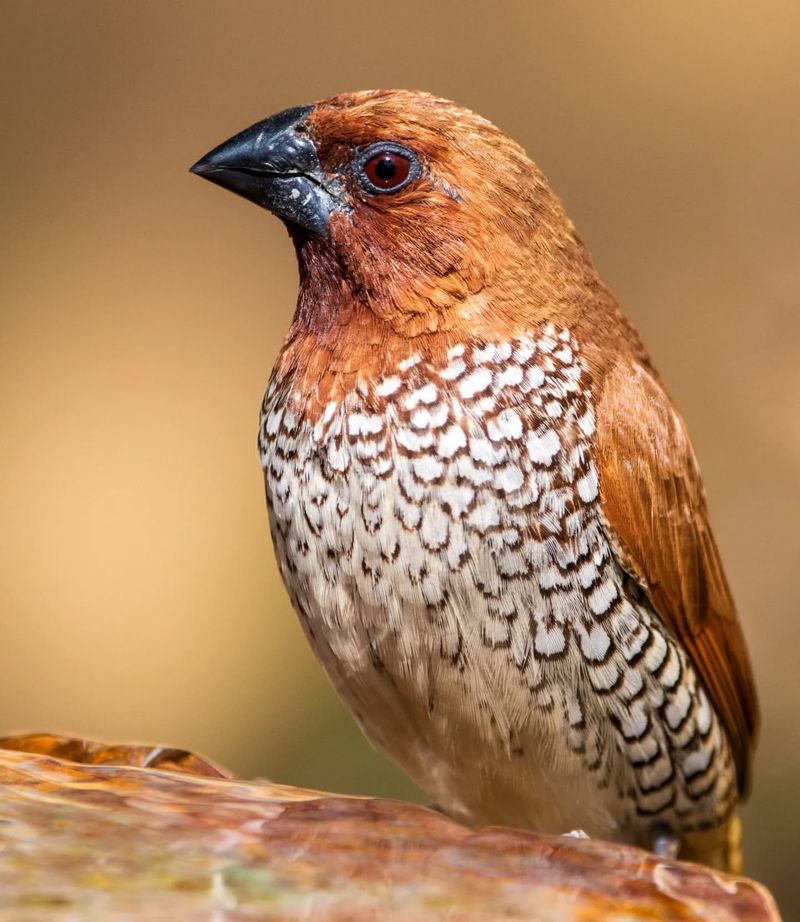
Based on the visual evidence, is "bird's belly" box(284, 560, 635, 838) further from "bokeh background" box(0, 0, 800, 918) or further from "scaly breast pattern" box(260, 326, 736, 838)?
"bokeh background" box(0, 0, 800, 918)

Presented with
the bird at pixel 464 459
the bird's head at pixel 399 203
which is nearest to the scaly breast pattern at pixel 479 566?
the bird at pixel 464 459

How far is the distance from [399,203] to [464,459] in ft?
1.50

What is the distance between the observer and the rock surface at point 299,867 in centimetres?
169

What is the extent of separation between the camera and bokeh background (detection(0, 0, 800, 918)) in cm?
504

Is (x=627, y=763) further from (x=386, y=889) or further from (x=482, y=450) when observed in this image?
(x=386, y=889)

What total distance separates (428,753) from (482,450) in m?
0.66

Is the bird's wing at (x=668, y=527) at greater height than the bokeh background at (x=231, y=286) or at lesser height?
lesser

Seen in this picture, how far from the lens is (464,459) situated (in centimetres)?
224

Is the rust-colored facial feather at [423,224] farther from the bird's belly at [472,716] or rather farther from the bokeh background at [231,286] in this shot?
the bokeh background at [231,286]

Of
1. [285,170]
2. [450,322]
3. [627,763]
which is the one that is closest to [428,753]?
[627,763]

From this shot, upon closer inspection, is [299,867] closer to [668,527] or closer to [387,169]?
[668,527]

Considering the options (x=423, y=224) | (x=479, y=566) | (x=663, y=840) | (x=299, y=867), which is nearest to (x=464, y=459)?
(x=479, y=566)

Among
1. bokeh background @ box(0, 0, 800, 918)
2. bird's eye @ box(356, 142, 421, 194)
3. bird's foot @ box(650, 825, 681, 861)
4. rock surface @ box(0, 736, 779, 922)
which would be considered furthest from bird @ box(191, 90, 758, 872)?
bokeh background @ box(0, 0, 800, 918)

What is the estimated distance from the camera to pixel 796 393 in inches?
196
